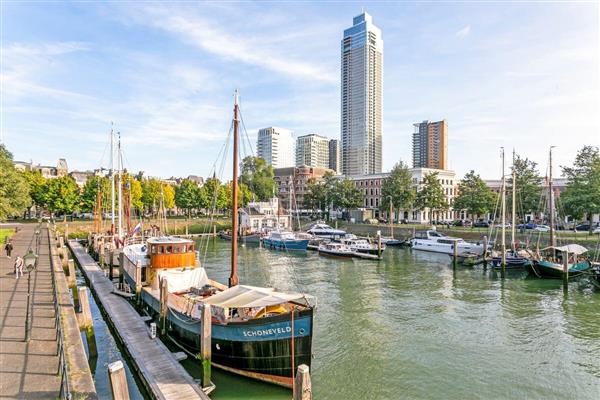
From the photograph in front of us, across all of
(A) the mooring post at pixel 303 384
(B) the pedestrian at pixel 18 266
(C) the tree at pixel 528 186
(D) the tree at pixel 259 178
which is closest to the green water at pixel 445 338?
(A) the mooring post at pixel 303 384

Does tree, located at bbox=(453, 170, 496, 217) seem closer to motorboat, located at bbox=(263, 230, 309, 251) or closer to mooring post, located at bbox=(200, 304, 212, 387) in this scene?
motorboat, located at bbox=(263, 230, 309, 251)

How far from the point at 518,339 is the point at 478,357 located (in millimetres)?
4338

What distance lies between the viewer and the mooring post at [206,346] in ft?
47.2

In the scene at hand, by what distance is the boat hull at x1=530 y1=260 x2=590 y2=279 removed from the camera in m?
36.1

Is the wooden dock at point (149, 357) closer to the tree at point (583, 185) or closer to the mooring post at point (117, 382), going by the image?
the mooring post at point (117, 382)

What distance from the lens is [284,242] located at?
6200cm

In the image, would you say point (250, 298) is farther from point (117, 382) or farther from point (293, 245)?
point (293, 245)

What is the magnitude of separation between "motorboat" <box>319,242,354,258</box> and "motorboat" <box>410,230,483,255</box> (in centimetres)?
1506

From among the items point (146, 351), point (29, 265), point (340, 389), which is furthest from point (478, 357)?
point (29, 265)

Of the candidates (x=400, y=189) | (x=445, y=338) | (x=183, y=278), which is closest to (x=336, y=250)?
(x=445, y=338)

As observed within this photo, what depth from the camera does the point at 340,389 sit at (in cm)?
1538

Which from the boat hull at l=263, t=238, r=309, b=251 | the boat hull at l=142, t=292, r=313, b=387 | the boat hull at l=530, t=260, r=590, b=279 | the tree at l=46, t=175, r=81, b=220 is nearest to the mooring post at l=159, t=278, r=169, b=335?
the boat hull at l=142, t=292, r=313, b=387

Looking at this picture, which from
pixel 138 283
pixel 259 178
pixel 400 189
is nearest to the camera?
pixel 138 283

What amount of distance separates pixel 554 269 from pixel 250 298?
114ft
